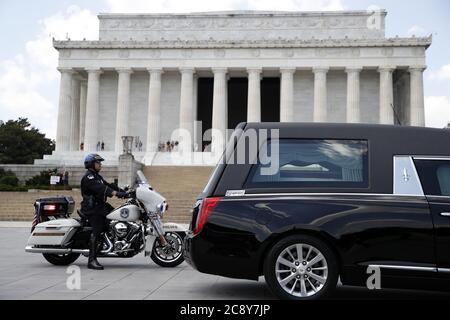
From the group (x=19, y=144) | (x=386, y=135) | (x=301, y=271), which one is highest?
(x=19, y=144)

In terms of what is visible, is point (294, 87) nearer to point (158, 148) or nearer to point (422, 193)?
point (158, 148)

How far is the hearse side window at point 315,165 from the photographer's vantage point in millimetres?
8008

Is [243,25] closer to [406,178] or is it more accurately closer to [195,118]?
[195,118]

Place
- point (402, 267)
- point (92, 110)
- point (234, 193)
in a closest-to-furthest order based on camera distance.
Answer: point (402, 267) → point (234, 193) → point (92, 110)

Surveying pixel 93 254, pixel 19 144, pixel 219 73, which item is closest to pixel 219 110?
pixel 219 73

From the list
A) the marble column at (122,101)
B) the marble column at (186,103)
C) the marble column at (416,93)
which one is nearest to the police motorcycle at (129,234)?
the marble column at (186,103)

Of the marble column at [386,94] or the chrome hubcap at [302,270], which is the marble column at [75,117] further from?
the chrome hubcap at [302,270]

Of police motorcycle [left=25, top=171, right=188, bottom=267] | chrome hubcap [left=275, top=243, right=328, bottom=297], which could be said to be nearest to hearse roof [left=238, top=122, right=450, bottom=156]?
chrome hubcap [left=275, top=243, right=328, bottom=297]

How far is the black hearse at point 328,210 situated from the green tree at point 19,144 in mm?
75816

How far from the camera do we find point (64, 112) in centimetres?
6097

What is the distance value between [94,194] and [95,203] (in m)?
0.20

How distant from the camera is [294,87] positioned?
62.4 metres

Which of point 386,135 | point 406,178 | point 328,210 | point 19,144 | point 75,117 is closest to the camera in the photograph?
point 328,210

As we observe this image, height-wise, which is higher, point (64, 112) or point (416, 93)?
point (416, 93)
